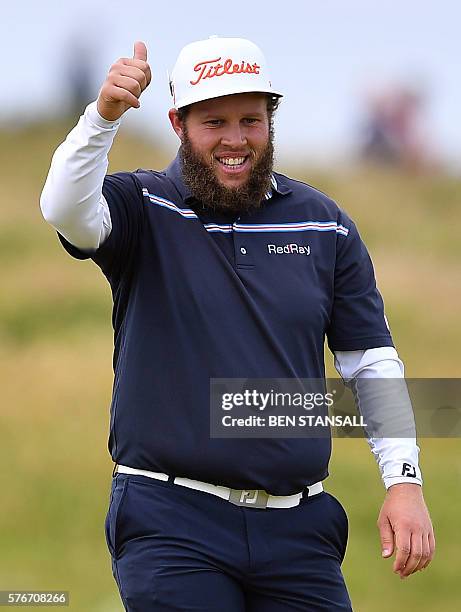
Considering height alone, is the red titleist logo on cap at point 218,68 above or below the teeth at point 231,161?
above

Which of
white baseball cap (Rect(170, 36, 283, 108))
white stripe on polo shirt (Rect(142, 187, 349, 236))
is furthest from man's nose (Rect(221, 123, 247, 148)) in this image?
white stripe on polo shirt (Rect(142, 187, 349, 236))

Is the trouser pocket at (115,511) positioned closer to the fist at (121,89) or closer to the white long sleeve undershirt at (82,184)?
the white long sleeve undershirt at (82,184)

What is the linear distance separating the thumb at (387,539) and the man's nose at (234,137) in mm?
1125

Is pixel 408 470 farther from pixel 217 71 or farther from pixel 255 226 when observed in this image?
pixel 217 71

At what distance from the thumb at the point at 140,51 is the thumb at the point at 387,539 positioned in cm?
142

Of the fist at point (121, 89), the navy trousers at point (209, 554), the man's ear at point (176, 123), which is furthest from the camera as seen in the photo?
the man's ear at point (176, 123)

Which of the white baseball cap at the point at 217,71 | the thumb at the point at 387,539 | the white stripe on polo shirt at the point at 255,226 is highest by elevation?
the white baseball cap at the point at 217,71

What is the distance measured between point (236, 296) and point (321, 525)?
68 centimetres

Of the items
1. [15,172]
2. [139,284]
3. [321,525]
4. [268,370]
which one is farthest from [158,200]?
[15,172]

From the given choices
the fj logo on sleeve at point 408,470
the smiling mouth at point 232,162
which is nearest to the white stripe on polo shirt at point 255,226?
the smiling mouth at point 232,162

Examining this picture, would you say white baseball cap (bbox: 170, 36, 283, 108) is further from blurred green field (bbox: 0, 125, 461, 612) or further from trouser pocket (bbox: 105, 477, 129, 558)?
blurred green field (bbox: 0, 125, 461, 612)

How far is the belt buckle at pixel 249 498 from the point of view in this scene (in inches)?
150

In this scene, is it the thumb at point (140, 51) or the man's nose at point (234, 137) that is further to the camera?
the man's nose at point (234, 137)

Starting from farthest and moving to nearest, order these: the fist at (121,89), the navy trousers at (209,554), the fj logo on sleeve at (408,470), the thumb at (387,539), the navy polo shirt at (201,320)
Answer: the fj logo on sleeve at (408,470), the thumb at (387,539), the navy polo shirt at (201,320), the navy trousers at (209,554), the fist at (121,89)
